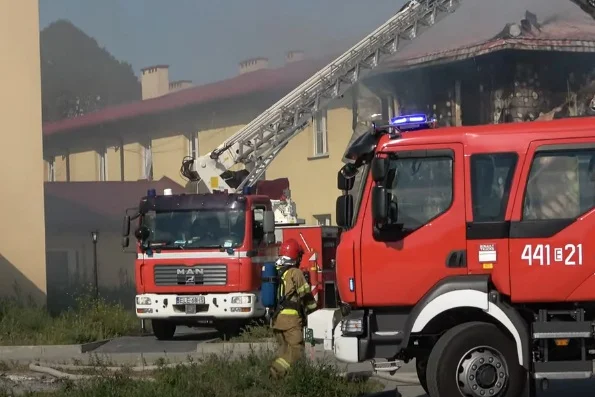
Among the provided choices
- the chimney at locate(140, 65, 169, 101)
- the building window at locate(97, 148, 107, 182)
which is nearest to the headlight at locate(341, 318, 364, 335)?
the chimney at locate(140, 65, 169, 101)

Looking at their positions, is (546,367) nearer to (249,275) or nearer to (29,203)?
(249,275)

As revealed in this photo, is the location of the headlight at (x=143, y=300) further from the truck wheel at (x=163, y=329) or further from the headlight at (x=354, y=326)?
the headlight at (x=354, y=326)

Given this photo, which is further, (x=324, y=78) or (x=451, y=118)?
(x=451, y=118)

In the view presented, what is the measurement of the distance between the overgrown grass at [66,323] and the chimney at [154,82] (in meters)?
16.6

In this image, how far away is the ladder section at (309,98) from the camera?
70.3 feet

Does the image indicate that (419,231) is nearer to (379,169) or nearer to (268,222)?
(379,169)

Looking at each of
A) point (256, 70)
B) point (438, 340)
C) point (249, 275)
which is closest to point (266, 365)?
point (438, 340)

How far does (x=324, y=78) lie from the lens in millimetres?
21734

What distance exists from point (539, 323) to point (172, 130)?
24.6 meters

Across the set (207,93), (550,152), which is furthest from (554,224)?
(207,93)

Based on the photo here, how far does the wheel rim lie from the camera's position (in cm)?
962

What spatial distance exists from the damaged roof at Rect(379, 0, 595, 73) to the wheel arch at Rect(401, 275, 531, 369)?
14501 mm

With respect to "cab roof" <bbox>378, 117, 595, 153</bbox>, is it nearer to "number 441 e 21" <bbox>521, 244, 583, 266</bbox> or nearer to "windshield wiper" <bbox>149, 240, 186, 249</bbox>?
"number 441 e 21" <bbox>521, 244, 583, 266</bbox>

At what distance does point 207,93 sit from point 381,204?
22139mm
